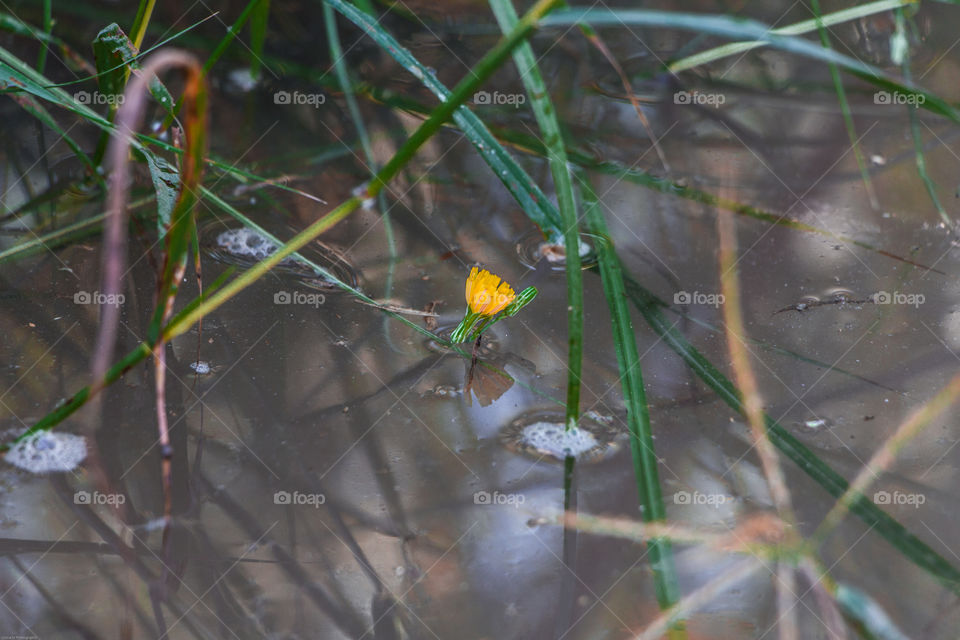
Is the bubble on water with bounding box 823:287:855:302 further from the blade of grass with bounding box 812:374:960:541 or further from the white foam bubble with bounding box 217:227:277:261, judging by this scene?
the white foam bubble with bounding box 217:227:277:261

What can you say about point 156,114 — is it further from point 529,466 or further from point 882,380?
point 882,380

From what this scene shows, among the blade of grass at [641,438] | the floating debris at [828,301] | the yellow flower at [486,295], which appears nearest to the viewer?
the blade of grass at [641,438]

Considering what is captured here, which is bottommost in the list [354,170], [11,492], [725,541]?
[725,541]

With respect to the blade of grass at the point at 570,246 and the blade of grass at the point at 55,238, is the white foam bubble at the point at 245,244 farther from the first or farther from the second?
the blade of grass at the point at 570,246

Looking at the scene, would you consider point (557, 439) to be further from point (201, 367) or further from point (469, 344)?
point (201, 367)

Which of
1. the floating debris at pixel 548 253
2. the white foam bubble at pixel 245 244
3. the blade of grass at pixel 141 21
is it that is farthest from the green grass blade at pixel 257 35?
the floating debris at pixel 548 253

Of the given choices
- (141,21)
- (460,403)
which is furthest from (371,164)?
(460,403)

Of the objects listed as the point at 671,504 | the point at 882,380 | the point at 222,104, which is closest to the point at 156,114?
the point at 222,104
